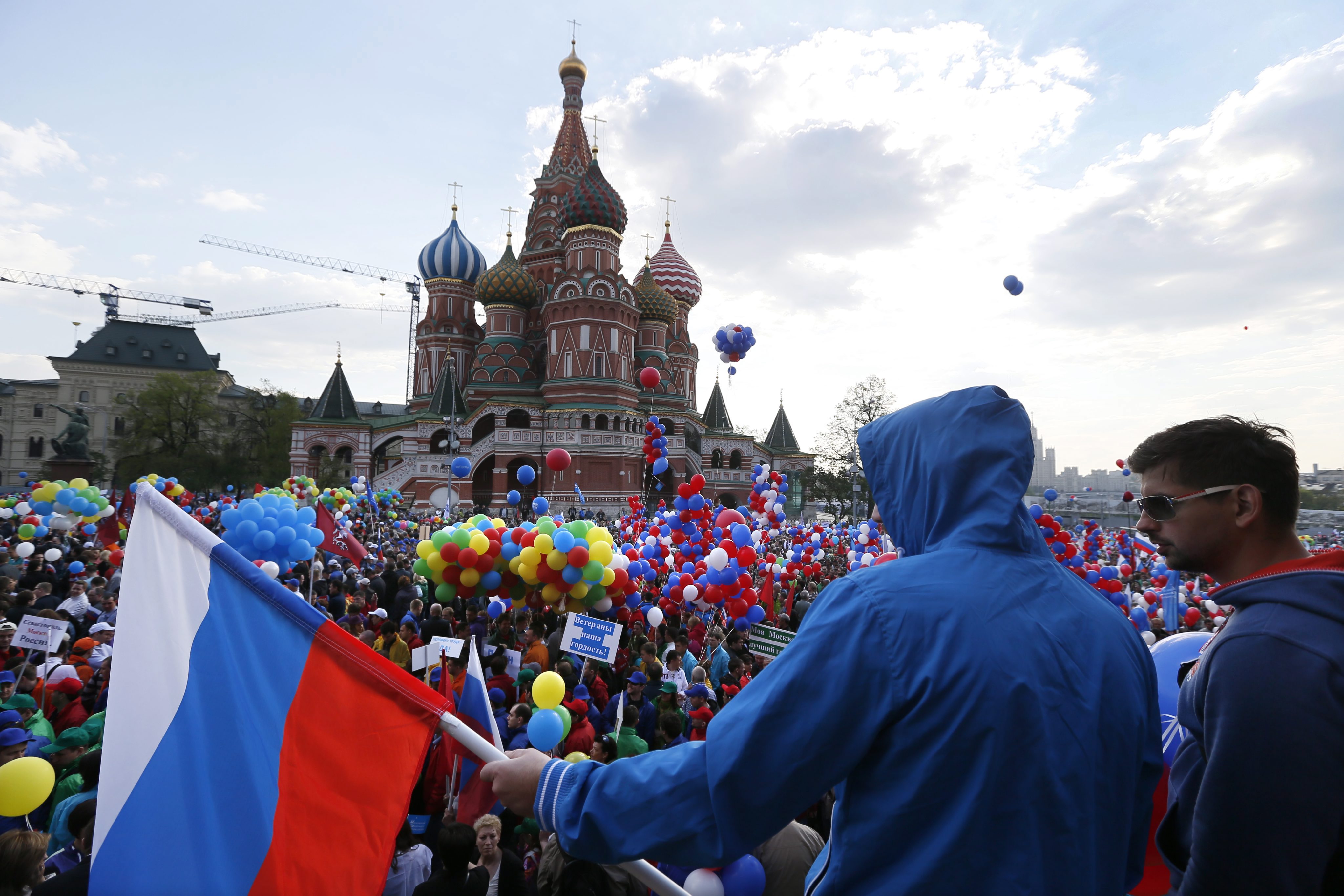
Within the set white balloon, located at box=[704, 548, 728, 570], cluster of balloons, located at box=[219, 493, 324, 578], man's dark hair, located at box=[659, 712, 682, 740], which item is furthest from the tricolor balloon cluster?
man's dark hair, located at box=[659, 712, 682, 740]

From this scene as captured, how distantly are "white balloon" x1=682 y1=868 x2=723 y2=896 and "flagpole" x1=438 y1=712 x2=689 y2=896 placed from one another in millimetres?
1432

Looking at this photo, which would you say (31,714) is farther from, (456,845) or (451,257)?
(451,257)

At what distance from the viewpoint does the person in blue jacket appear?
3.74 feet

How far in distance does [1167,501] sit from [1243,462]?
0.64ft

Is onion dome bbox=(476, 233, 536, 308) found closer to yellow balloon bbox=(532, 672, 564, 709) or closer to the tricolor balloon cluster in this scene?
the tricolor balloon cluster

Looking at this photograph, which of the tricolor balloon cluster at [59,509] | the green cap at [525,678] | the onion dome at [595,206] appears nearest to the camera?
the green cap at [525,678]

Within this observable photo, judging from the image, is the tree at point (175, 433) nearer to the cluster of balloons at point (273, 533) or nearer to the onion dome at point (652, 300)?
the onion dome at point (652, 300)

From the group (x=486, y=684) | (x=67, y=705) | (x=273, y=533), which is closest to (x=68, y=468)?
A: (x=273, y=533)

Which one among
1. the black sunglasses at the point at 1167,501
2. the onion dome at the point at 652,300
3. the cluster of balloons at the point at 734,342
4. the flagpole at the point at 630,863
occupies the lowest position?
the flagpole at the point at 630,863

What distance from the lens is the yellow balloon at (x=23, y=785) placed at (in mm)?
3104

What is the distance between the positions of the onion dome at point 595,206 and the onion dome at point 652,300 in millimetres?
4617

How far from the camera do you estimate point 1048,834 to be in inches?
45.4

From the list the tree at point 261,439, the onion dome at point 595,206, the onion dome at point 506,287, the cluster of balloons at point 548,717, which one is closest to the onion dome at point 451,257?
the onion dome at point 506,287

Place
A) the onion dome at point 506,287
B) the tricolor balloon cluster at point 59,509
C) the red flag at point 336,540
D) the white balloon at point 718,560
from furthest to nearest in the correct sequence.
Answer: the onion dome at point 506,287
the tricolor balloon cluster at point 59,509
the red flag at point 336,540
the white balloon at point 718,560
